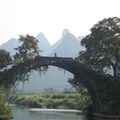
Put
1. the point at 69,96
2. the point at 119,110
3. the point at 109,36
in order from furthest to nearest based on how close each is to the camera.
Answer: the point at 69,96 < the point at 109,36 < the point at 119,110

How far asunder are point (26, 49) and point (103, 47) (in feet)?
30.2

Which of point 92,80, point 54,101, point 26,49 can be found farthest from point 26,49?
point 54,101

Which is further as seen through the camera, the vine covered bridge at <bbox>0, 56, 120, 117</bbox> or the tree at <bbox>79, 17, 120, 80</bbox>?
the tree at <bbox>79, 17, 120, 80</bbox>

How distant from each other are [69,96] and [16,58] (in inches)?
1480

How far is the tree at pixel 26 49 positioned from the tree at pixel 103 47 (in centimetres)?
645

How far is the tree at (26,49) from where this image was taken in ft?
143

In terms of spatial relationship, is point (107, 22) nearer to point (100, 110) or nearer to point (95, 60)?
point (95, 60)

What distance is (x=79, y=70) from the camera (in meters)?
44.5

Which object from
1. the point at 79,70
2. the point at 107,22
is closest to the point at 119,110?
the point at 79,70

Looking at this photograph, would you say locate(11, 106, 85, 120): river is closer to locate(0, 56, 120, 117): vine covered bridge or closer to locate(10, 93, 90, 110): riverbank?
locate(0, 56, 120, 117): vine covered bridge

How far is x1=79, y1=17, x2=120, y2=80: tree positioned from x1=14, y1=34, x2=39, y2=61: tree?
6447 millimetres

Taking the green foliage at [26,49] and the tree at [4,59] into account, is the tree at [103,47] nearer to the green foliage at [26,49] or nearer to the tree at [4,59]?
the green foliage at [26,49]

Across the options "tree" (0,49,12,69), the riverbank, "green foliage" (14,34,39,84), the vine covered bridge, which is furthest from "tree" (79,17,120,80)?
the riverbank

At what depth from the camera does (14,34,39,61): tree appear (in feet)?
143
